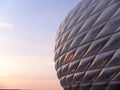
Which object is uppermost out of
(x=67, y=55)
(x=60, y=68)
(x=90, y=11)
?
(x=90, y=11)

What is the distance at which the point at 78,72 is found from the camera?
2531 centimetres

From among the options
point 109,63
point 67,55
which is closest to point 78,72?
point 67,55

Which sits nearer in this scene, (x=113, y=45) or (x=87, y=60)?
(x=113, y=45)

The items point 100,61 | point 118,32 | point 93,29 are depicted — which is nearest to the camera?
point 118,32

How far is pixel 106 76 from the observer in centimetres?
2102

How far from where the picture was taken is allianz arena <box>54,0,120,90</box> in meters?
20.7

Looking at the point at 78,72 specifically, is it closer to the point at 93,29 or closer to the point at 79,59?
the point at 79,59

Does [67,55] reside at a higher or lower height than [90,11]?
lower

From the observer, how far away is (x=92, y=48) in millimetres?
23188

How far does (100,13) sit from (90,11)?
8.56 ft

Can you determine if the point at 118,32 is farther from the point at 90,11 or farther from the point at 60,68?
the point at 60,68

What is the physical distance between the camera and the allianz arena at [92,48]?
814 inches

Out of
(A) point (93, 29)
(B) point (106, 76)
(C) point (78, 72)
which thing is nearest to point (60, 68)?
(C) point (78, 72)

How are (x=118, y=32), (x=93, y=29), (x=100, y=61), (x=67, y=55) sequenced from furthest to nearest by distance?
(x=67, y=55) < (x=93, y=29) < (x=100, y=61) < (x=118, y=32)
